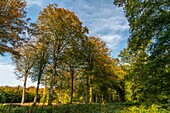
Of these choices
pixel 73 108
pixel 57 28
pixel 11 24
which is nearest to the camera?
pixel 73 108

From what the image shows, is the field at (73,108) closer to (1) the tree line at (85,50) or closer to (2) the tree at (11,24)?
(1) the tree line at (85,50)

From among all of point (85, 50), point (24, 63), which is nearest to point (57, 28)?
point (85, 50)

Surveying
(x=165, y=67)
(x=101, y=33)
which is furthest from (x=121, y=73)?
(x=165, y=67)

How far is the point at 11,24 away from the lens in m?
14.2

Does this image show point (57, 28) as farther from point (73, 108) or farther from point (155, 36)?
point (73, 108)

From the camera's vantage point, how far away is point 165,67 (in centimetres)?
930

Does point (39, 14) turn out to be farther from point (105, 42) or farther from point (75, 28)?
point (105, 42)

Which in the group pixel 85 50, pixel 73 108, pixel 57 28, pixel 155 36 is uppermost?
pixel 57 28

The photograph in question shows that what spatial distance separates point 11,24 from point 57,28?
657cm

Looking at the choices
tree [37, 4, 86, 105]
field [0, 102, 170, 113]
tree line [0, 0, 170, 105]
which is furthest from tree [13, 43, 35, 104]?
field [0, 102, 170, 113]

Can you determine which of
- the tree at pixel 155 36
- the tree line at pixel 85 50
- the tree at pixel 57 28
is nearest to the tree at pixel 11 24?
the tree line at pixel 85 50

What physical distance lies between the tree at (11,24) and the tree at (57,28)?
511cm

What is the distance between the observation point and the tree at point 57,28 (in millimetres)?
20156

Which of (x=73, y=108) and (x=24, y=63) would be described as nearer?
(x=73, y=108)
